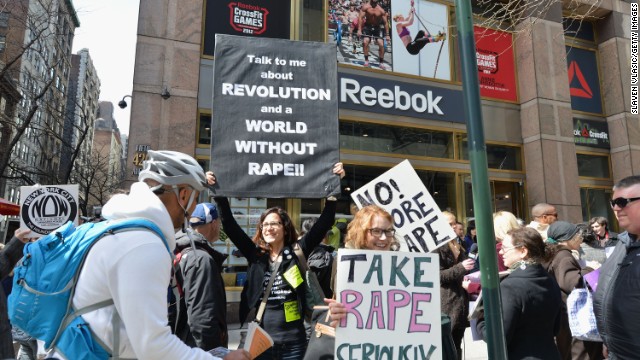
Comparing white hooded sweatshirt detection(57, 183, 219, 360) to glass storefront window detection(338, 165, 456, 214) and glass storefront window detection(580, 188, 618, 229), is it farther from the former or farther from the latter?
glass storefront window detection(580, 188, 618, 229)

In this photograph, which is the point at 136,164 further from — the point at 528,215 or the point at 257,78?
the point at 528,215

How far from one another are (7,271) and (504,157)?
42.9 feet

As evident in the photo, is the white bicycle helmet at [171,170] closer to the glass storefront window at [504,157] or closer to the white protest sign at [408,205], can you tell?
the white protest sign at [408,205]

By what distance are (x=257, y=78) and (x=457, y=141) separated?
9846 mm

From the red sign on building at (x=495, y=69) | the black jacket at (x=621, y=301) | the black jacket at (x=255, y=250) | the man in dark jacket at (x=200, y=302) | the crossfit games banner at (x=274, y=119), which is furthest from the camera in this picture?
the red sign on building at (x=495, y=69)

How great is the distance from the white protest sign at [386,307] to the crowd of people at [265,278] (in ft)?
0.47

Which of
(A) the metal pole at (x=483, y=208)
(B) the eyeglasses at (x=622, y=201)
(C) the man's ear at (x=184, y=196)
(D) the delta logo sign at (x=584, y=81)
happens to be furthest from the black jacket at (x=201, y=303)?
(D) the delta logo sign at (x=584, y=81)

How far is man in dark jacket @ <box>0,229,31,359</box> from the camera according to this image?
2.99m

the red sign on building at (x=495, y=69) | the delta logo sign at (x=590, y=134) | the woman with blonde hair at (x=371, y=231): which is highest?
the red sign on building at (x=495, y=69)

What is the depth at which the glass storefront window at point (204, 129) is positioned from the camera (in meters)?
10.7

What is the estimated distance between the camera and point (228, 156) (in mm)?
4289

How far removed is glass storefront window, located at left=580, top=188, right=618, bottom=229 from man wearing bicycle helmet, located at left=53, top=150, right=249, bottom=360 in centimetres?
1554

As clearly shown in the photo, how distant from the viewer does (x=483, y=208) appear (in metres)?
2.50

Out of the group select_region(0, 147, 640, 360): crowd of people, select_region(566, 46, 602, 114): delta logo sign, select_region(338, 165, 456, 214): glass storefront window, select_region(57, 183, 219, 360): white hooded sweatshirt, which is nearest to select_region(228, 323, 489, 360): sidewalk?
select_region(0, 147, 640, 360): crowd of people
